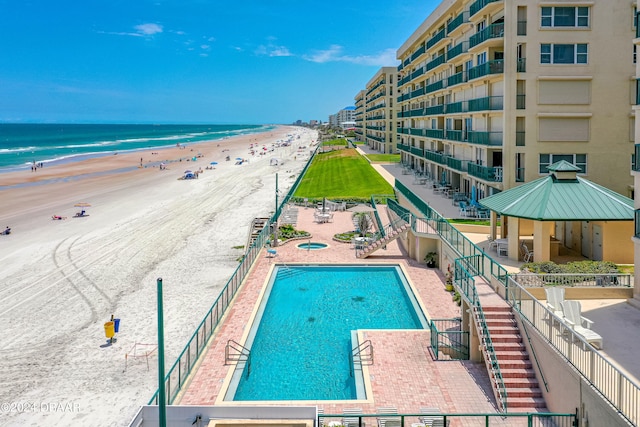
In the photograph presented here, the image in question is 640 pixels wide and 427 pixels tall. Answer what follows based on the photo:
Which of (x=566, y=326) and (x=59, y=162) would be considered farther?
(x=59, y=162)

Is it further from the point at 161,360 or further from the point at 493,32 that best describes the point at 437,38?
the point at 161,360

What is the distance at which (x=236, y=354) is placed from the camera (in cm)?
1706

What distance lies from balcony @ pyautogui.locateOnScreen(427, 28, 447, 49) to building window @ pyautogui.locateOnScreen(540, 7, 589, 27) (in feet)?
50.1

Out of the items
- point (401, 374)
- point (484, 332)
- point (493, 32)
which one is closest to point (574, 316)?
point (484, 332)

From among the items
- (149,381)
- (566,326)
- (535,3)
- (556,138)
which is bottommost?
(149,381)

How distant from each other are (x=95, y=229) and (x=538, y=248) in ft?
113

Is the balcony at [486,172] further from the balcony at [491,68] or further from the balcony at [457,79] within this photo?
the balcony at [457,79]

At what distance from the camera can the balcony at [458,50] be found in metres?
37.5

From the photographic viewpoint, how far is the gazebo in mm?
19844

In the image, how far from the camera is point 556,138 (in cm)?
2944

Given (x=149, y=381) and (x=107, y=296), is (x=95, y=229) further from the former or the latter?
(x=149, y=381)

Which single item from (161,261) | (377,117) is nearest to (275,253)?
(161,261)

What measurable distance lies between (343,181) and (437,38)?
2019cm

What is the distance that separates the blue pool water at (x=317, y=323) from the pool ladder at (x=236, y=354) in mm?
315
